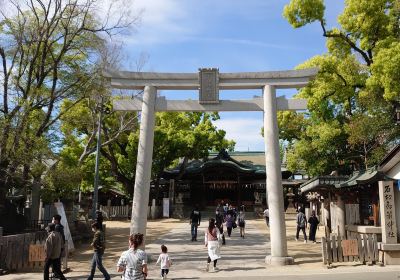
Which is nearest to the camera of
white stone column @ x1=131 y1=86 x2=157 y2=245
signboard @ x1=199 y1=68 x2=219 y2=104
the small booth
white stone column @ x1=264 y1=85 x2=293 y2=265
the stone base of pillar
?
the small booth

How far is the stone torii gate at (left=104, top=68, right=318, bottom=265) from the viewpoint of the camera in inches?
523

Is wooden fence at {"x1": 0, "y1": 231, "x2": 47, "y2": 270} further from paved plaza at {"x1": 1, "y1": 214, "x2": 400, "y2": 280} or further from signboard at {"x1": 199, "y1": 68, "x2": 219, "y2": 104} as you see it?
signboard at {"x1": 199, "y1": 68, "x2": 219, "y2": 104}

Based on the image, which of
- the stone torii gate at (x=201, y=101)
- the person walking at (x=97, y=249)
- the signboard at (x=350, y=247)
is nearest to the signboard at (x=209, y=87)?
the stone torii gate at (x=201, y=101)

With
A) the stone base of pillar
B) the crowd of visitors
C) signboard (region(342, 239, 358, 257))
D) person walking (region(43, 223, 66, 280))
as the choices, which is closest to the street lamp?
the crowd of visitors

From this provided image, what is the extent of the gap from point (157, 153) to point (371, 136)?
18757mm

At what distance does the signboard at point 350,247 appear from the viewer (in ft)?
39.5

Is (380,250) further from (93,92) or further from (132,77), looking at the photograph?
(93,92)

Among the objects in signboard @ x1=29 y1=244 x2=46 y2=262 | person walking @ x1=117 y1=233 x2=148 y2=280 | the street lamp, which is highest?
the street lamp

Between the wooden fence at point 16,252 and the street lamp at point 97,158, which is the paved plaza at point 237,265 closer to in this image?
the wooden fence at point 16,252

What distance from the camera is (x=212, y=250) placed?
38.3ft

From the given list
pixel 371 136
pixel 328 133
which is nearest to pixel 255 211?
pixel 328 133

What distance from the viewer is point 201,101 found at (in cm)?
1376

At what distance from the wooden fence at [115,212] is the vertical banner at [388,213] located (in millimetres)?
26680

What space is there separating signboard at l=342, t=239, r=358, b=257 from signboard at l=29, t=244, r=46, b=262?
29.6 ft
